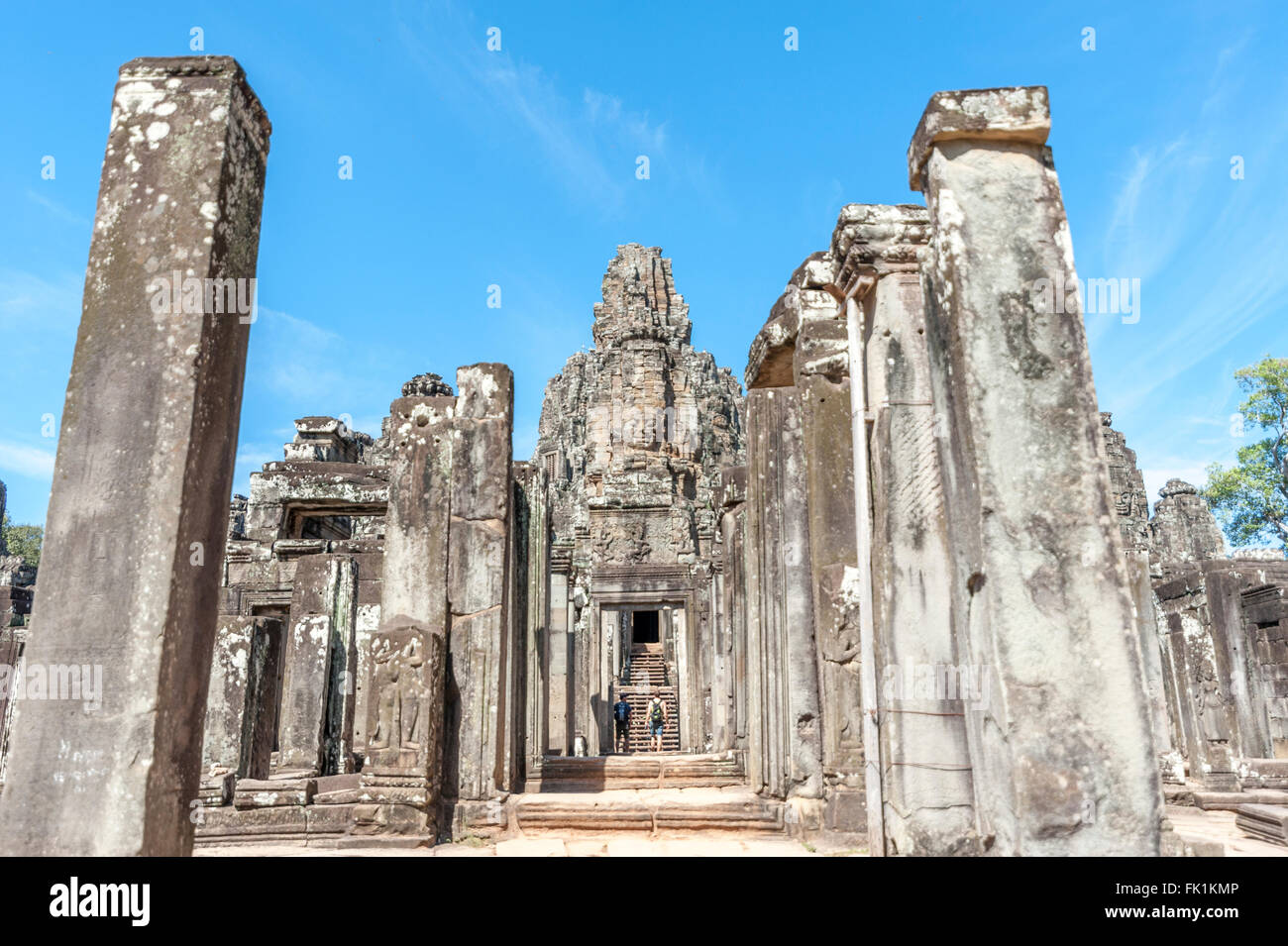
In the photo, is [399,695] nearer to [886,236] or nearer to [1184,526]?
[886,236]

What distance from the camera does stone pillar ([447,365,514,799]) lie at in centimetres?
904

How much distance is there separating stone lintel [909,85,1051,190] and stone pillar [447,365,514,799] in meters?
5.98

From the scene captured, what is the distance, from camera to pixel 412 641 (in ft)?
28.1

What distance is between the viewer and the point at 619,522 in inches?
1071

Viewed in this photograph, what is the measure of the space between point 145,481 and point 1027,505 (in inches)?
151

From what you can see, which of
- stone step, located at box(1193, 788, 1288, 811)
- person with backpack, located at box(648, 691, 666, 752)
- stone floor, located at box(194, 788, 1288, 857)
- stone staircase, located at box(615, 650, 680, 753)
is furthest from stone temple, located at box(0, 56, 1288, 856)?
stone staircase, located at box(615, 650, 680, 753)

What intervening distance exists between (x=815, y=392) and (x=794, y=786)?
3728 millimetres

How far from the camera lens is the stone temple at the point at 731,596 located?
12.2 ft

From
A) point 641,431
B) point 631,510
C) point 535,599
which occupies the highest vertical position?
point 641,431

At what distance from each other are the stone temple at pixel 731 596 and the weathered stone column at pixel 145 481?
1cm

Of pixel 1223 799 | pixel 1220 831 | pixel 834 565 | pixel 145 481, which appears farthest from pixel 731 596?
pixel 145 481

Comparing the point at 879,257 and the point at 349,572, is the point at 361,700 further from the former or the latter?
the point at 879,257

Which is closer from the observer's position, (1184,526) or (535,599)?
(535,599)

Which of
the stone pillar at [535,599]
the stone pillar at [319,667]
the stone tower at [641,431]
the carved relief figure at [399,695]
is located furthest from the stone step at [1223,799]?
the stone tower at [641,431]
